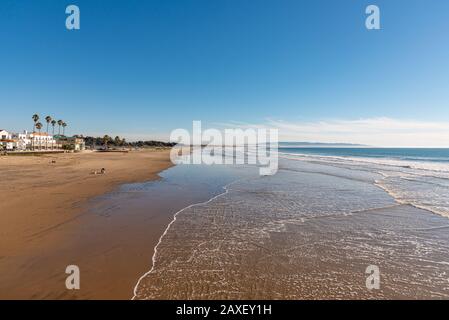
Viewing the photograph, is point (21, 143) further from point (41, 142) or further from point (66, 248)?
point (66, 248)

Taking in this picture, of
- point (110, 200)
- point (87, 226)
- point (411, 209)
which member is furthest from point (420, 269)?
point (110, 200)

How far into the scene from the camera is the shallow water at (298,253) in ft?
17.6

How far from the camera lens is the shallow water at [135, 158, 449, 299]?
5355 millimetres

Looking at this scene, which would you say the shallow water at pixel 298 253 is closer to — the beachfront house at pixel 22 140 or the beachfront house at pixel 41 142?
the beachfront house at pixel 41 142

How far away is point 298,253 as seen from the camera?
713 cm

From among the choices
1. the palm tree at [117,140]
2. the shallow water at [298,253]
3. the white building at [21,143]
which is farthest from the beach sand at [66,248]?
the palm tree at [117,140]

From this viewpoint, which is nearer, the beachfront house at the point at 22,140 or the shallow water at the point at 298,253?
the shallow water at the point at 298,253

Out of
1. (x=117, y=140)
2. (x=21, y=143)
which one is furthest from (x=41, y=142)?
(x=117, y=140)

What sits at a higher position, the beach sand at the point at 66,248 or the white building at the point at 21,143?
the white building at the point at 21,143

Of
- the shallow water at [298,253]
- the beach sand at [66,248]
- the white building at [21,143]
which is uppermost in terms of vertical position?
the white building at [21,143]

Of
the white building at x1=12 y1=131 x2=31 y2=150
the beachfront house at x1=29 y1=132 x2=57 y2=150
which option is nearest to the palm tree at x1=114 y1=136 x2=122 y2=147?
the beachfront house at x1=29 y1=132 x2=57 y2=150

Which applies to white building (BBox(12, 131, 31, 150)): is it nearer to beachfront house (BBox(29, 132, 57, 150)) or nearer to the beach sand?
beachfront house (BBox(29, 132, 57, 150))

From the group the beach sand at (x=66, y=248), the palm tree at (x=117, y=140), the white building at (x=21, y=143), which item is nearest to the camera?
the beach sand at (x=66, y=248)
